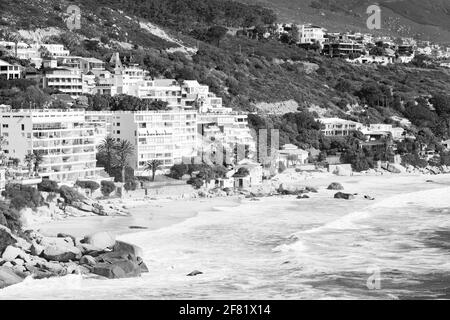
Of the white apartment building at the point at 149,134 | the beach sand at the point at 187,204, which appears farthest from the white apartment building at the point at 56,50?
the beach sand at the point at 187,204

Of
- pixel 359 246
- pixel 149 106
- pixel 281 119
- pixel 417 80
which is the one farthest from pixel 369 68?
pixel 359 246

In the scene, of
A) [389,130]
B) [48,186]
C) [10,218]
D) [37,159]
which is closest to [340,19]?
[389,130]

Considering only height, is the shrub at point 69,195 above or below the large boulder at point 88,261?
above

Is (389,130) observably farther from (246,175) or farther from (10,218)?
(10,218)

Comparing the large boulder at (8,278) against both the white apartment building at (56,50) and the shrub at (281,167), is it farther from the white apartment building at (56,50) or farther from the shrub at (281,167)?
the white apartment building at (56,50)

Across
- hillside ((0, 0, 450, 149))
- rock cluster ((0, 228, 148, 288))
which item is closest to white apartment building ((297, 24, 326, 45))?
hillside ((0, 0, 450, 149))

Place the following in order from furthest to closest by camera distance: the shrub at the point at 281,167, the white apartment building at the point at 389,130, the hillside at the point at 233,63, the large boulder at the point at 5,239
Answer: the hillside at the point at 233,63 → the white apartment building at the point at 389,130 → the shrub at the point at 281,167 → the large boulder at the point at 5,239
